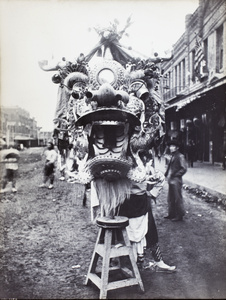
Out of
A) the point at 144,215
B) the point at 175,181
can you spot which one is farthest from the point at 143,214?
the point at 175,181

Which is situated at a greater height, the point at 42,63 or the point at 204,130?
the point at 42,63

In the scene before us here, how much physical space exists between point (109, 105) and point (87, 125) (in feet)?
1.16

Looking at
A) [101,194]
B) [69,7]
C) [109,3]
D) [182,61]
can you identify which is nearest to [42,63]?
[69,7]

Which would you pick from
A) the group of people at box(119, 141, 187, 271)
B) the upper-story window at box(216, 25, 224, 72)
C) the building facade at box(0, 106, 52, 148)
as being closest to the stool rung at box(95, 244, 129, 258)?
Answer: the group of people at box(119, 141, 187, 271)

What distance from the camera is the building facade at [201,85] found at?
4.23m

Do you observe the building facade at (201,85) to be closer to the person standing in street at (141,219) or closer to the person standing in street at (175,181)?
the person standing in street at (175,181)

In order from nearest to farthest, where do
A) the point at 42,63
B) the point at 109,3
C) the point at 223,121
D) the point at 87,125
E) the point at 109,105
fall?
1. the point at 109,105
2. the point at 87,125
3. the point at 109,3
4. the point at 42,63
5. the point at 223,121

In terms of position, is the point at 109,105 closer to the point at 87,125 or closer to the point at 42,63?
the point at 87,125

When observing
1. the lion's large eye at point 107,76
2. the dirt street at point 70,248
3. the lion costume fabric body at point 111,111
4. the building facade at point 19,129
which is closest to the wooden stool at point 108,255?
the dirt street at point 70,248

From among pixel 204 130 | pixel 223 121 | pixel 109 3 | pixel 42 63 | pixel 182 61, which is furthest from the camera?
pixel 204 130

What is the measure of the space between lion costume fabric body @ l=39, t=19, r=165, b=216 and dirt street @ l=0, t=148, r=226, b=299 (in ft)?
2.60

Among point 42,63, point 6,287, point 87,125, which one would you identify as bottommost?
point 6,287

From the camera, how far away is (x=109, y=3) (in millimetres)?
3092

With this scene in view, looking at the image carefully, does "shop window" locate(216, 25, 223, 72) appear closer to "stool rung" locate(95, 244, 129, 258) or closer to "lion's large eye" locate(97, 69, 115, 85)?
"lion's large eye" locate(97, 69, 115, 85)
